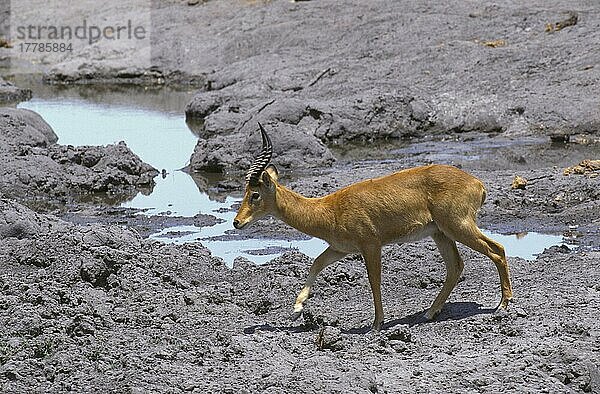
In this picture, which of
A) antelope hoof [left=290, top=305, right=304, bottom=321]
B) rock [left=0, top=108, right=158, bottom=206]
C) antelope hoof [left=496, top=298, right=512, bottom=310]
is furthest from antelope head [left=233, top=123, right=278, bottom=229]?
rock [left=0, top=108, right=158, bottom=206]

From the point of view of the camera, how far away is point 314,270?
9156mm

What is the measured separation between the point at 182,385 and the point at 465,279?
362 cm

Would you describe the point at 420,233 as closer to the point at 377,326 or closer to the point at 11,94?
the point at 377,326

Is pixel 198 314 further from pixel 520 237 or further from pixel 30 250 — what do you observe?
pixel 520 237

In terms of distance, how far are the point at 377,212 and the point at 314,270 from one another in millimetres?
712

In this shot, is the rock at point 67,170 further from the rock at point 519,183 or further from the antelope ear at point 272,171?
the antelope ear at point 272,171

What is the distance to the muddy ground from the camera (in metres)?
8.04

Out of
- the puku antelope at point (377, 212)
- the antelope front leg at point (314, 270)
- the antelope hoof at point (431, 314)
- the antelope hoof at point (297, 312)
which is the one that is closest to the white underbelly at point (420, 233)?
the puku antelope at point (377, 212)

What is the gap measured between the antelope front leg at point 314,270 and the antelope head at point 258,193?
57 centimetres

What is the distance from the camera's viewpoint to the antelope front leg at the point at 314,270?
9.16 metres

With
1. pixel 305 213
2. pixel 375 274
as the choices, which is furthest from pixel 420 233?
pixel 305 213

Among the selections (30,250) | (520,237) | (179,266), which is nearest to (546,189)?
(520,237)

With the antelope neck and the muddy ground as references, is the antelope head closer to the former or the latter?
the antelope neck

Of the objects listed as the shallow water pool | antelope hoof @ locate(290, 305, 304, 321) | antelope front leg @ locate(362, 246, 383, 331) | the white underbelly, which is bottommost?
the shallow water pool
